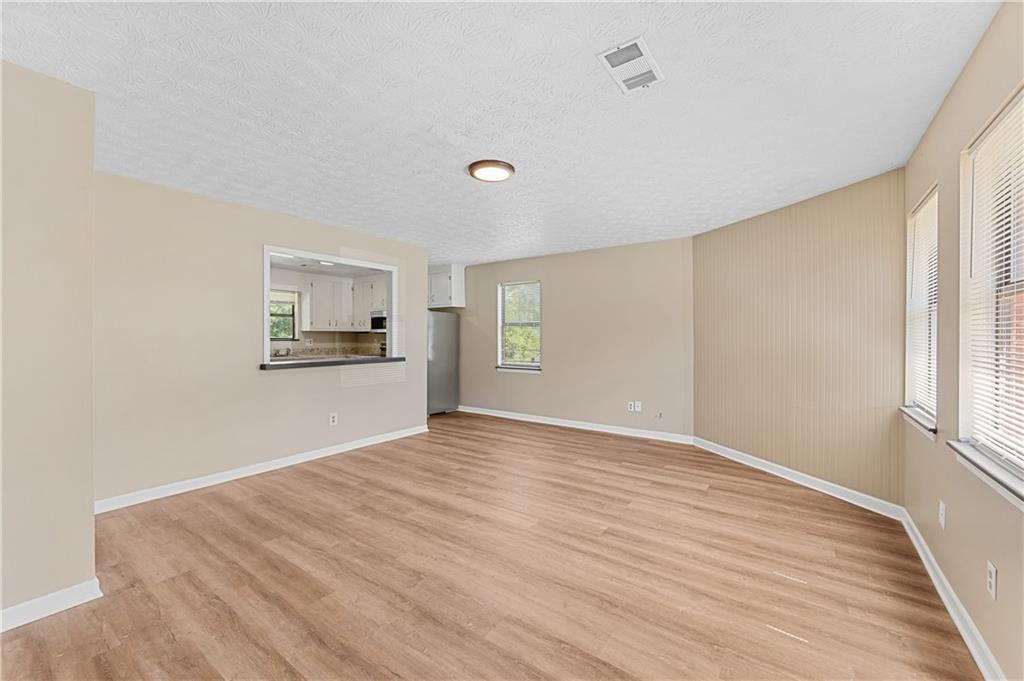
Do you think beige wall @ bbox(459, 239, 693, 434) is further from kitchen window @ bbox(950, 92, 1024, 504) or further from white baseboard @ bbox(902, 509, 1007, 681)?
kitchen window @ bbox(950, 92, 1024, 504)

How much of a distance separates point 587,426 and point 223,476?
4.10m

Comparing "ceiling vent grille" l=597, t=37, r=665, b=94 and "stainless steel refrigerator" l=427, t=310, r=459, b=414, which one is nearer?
"ceiling vent grille" l=597, t=37, r=665, b=94

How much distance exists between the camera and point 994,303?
69.1 inches

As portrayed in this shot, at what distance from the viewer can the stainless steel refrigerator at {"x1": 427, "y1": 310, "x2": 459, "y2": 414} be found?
6.84 metres

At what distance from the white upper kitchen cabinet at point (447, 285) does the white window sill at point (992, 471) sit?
594cm

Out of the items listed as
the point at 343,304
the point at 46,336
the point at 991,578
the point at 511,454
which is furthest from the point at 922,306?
the point at 343,304

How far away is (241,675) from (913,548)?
3.47m

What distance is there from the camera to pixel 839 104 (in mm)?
2160

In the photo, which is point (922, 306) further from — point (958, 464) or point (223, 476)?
point (223, 476)

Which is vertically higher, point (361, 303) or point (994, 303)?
point (361, 303)

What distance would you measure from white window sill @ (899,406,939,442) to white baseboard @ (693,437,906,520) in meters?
0.67

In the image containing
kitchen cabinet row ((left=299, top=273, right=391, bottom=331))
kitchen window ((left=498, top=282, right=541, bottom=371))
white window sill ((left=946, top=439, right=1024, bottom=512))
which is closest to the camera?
white window sill ((left=946, top=439, right=1024, bottom=512))

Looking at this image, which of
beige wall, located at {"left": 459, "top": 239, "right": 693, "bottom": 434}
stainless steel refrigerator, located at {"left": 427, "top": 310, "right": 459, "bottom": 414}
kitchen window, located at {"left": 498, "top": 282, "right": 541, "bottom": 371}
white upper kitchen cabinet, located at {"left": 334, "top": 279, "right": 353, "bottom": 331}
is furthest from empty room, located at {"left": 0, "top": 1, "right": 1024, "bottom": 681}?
white upper kitchen cabinet, located at {"left": 334, "top": 279, "right": 353, "bottom": 331}

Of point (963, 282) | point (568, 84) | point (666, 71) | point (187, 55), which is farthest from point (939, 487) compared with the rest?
point (187, 55)
